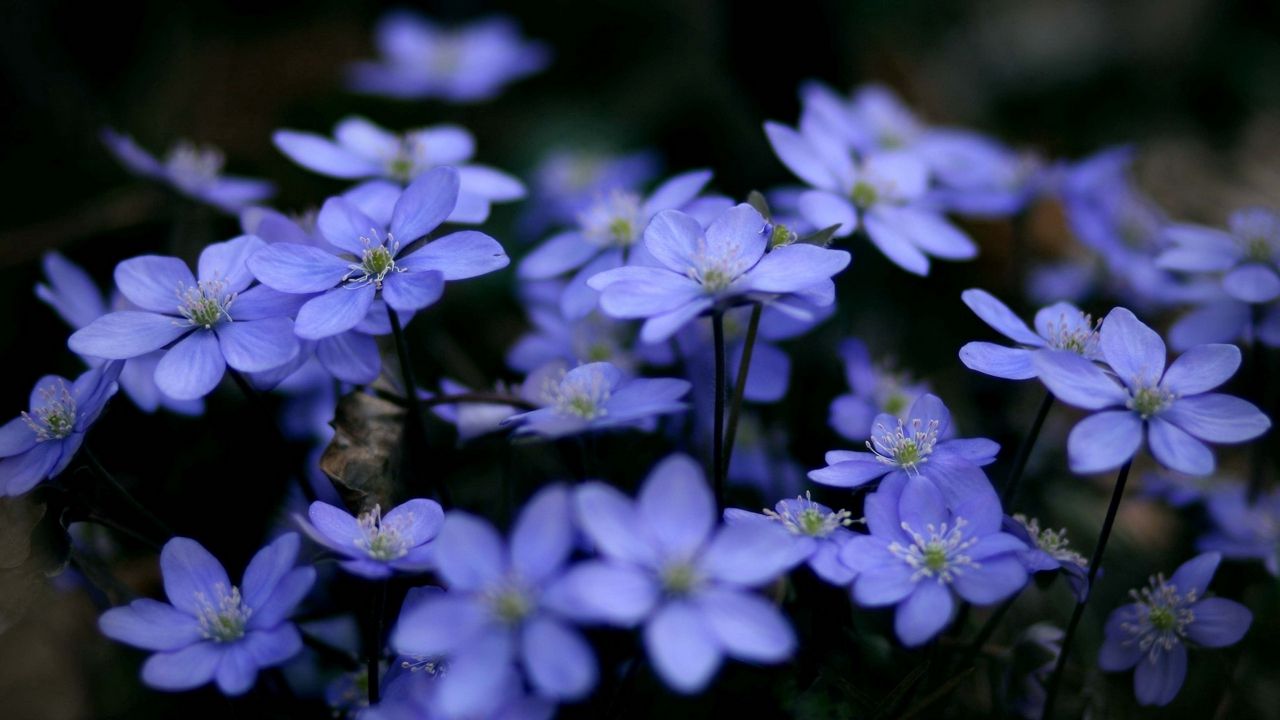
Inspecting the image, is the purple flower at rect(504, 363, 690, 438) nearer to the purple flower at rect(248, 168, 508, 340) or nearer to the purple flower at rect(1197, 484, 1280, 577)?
the purple flower at rect(248, 168, 508, 340)

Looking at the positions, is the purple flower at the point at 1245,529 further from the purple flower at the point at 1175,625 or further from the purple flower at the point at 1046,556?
the purple flower at the point at 1046,556

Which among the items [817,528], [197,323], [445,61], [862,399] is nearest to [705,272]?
[817,528]

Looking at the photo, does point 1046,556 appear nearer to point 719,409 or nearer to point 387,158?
point 719,409

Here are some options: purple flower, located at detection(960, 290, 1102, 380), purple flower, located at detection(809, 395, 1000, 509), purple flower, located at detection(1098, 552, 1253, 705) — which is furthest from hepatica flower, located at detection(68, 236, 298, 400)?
purple flower, located at detection(1098, 552, 1253, 705)

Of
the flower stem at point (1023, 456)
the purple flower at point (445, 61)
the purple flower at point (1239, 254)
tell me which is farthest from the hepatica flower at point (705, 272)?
the purple flower at point (445, 61)

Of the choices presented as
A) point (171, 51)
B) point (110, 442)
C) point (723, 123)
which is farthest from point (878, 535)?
point (171, 51)

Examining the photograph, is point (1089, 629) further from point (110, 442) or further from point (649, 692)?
point (110, 442)

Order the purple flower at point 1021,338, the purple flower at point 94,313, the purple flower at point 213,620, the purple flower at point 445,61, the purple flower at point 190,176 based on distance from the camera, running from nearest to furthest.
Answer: the purple flower at point 213,620
the purple flower at point 1021,338
the purple flower at point 94,313
the purple flower at point 190,176
the purple flower at point 445,61
